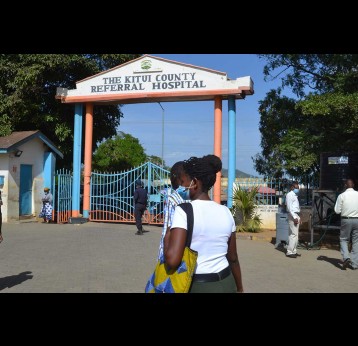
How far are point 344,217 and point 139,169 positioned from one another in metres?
7.44

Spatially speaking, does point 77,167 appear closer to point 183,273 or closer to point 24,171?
point 24,171

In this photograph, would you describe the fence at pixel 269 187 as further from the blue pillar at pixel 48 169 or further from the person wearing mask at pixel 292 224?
the blue pillar at pixel 48 169

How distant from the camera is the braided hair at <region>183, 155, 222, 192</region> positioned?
305 centimetres

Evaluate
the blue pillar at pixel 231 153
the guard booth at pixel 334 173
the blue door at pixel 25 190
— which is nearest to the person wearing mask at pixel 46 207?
the blue door at pixel 25 190

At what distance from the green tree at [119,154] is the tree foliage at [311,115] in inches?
484

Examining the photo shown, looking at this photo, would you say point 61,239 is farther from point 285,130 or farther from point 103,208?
point 285,130

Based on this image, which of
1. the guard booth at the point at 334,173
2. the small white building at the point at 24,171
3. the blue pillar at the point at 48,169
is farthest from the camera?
the blue pillar at the point at 48,169

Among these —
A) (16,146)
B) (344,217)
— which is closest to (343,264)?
(344,217)

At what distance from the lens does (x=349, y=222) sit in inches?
324

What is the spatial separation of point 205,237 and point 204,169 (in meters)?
0.48

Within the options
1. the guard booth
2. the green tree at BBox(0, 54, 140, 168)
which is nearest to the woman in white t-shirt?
the guard booth

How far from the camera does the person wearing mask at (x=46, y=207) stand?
577 inches

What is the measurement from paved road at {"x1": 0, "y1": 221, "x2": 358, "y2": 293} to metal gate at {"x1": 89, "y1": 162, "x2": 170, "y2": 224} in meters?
1.89

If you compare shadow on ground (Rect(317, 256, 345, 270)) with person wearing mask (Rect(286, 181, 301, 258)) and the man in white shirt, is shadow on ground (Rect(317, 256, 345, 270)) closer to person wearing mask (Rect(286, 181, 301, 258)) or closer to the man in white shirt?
the man in white shirt
